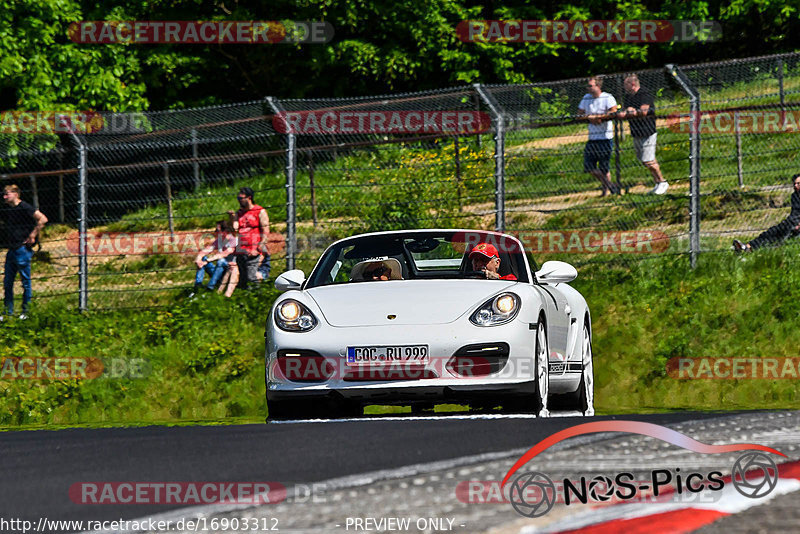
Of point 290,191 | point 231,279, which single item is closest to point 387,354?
point 290,191

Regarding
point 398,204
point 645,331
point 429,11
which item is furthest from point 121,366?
point 429,11

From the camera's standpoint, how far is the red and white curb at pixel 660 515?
3789mm

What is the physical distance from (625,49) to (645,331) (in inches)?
727

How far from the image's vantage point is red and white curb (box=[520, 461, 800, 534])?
3.79 metres

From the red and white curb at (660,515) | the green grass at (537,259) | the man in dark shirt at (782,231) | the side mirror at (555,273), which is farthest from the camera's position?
the man in dark shirt at (782,231)

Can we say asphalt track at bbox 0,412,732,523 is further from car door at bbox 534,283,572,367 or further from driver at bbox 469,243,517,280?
driver at bbox 469,243,517,280

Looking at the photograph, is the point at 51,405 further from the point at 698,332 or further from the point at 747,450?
the point at 747,450

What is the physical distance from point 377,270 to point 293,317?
41.7 inches
